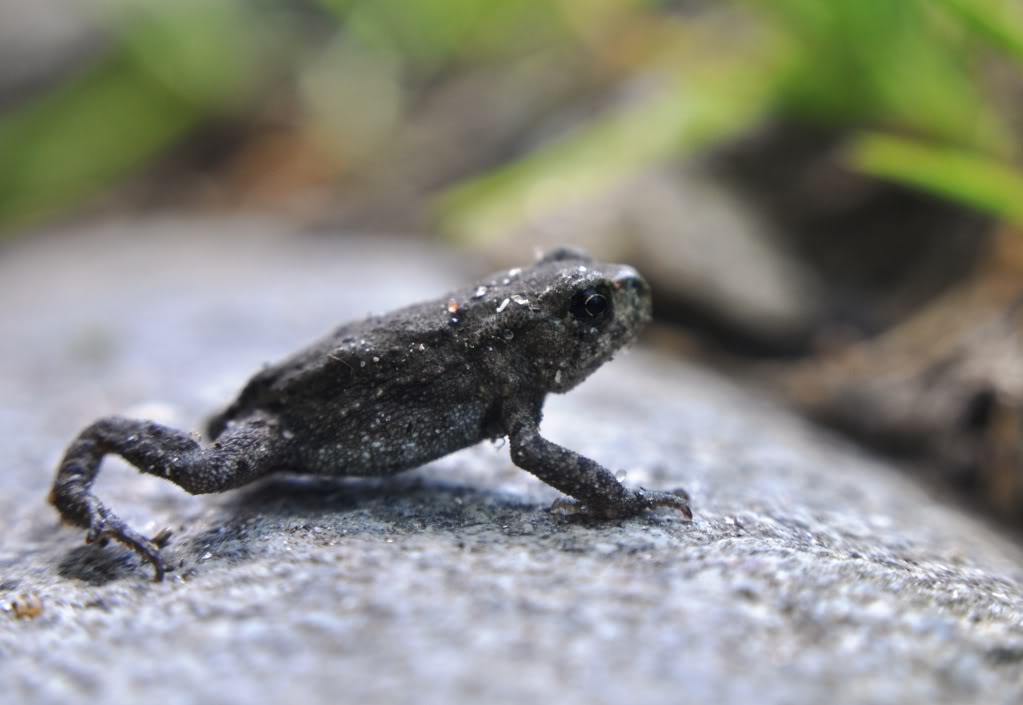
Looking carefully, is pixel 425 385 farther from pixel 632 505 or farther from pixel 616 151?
pixel 616 151

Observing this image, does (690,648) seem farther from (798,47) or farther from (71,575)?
(798,47)

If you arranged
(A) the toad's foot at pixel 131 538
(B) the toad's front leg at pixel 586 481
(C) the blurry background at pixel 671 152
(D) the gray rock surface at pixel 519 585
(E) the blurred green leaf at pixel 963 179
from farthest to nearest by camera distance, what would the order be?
(C) the blurry background at pixel 671 152
(E) the blurred green leaf at pixel 963 179
(B) the toad's front leg at pixel 586 481
(A) the toad's foot at pixel 131 538
(D) the gray rock surface at pixel 519 585

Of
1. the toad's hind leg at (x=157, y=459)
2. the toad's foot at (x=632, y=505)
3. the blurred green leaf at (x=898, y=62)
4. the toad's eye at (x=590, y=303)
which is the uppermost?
the blurred green leaf at (x=898, y=62)

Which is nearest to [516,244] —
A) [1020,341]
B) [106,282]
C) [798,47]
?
[798,47]

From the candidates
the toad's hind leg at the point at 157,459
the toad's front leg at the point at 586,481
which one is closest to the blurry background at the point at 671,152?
the toad's front leg at the point at 586,481

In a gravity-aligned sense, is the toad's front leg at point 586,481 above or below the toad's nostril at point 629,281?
below

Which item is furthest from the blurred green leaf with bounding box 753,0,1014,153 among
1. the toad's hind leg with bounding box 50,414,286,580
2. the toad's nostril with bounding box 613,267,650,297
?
the toad's hind leg with bounding box 50,414,286,580

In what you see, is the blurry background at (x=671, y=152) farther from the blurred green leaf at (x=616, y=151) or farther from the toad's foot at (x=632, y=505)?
the toad's foot at (x=632, y=505)
